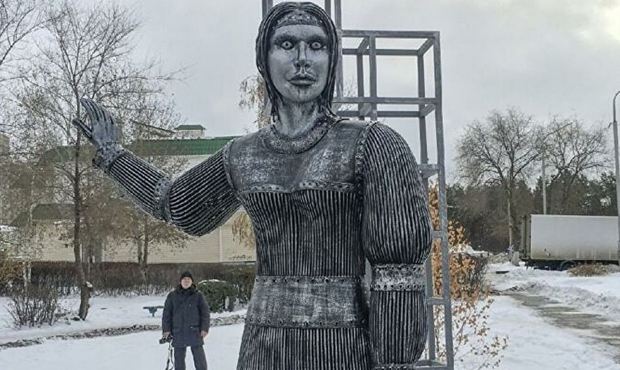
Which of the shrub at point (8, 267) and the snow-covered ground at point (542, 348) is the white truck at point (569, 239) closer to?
the snow-covered ground at point (542, 348)

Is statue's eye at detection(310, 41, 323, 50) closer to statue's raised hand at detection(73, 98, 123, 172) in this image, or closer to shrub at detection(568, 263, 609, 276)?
statue's raised hand at detection(73, 98, 123, 172)

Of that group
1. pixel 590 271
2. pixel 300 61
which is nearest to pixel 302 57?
pixel 300 61

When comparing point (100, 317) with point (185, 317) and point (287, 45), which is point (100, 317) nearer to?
point (185, 317)

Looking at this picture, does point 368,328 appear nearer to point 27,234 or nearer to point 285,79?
point 285,79

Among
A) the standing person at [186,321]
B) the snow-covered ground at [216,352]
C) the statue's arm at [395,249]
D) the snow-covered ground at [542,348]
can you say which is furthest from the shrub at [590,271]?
the statue's arm at [395,249]

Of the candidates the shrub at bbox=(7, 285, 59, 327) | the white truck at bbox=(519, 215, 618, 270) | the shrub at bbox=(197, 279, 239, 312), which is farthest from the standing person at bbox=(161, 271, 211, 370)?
the white truck at bbox=(519, 215, 618, 270)

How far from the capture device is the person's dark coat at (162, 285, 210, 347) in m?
9.24

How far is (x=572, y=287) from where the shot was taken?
82.0 feet

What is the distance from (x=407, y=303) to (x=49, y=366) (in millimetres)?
11208

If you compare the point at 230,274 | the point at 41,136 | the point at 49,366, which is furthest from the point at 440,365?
the point at 230,274

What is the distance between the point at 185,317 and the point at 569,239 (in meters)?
28.5

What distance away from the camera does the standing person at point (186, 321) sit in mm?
9234

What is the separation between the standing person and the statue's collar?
24.1 feet

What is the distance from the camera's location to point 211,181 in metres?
2.44
